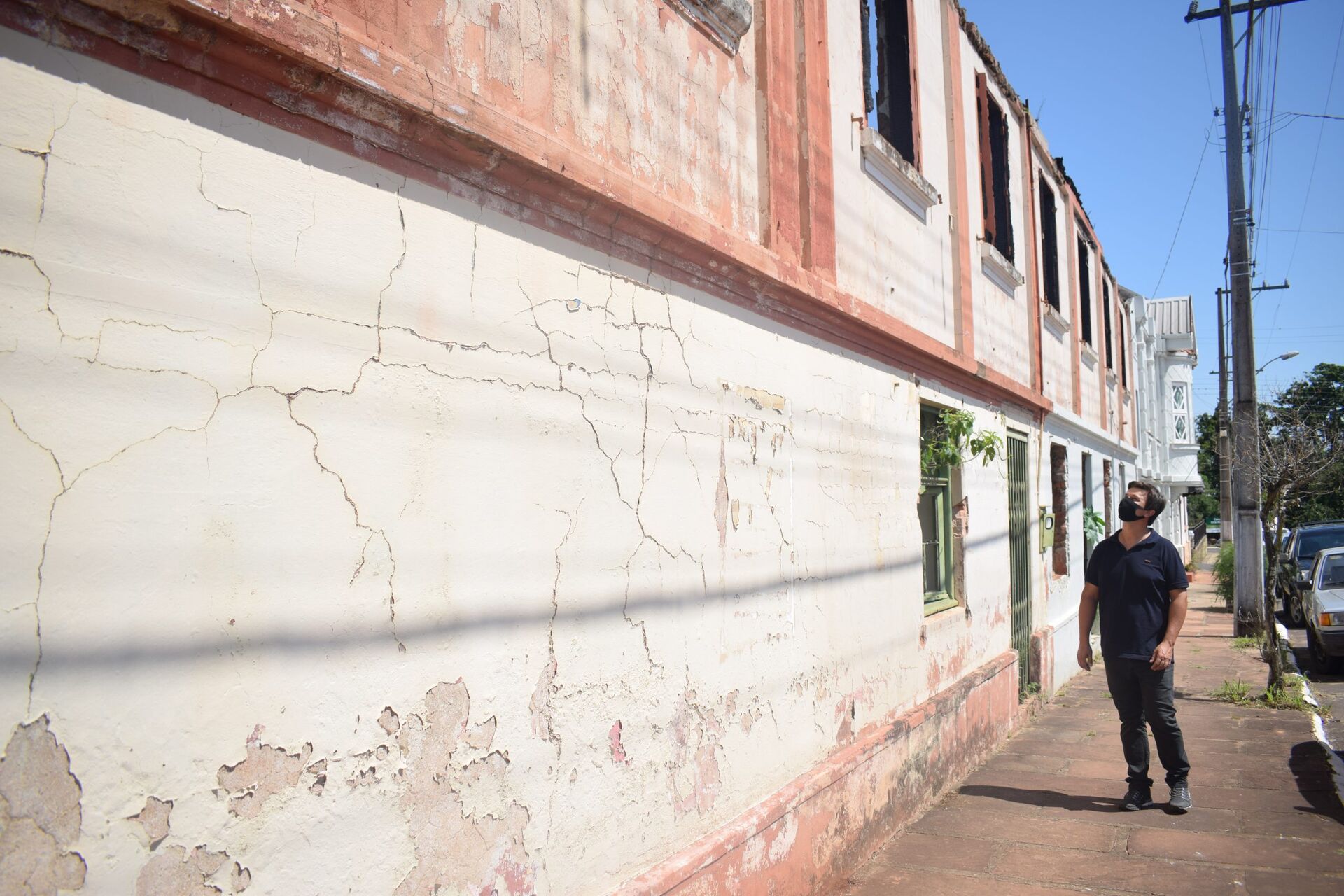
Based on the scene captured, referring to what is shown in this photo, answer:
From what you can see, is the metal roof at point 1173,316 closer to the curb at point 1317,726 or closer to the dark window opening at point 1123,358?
the dark window opening at point 1123,358

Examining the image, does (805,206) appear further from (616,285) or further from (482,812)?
(482,812)

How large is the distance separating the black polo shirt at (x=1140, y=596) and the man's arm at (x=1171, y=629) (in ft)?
0.10

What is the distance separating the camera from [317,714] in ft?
7.53

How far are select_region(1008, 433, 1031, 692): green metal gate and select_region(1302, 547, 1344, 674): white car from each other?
4382 millimetres

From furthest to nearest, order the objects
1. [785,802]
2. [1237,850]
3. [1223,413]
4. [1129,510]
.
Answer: [1223,413] → [1129,510] → [1237,850] → [785,802]

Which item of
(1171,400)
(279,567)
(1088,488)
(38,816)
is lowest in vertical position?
(38,816)

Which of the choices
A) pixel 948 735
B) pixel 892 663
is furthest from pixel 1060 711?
pixel 892 663

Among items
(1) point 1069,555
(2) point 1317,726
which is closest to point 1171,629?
(2) point 1317,726

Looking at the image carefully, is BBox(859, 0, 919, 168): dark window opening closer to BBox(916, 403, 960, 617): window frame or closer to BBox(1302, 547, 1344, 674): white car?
BBox(916, 403, 960, 617): window frame

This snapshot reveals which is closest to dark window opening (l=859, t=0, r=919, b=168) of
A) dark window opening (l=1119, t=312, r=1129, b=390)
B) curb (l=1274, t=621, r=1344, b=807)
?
curb (l=1274, t=621, r=1344, b=807)

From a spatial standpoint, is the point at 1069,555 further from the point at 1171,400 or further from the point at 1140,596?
the point at 1171,400

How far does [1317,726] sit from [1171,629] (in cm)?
384

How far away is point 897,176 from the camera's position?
255 inches

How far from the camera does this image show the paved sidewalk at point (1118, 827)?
4824mm
